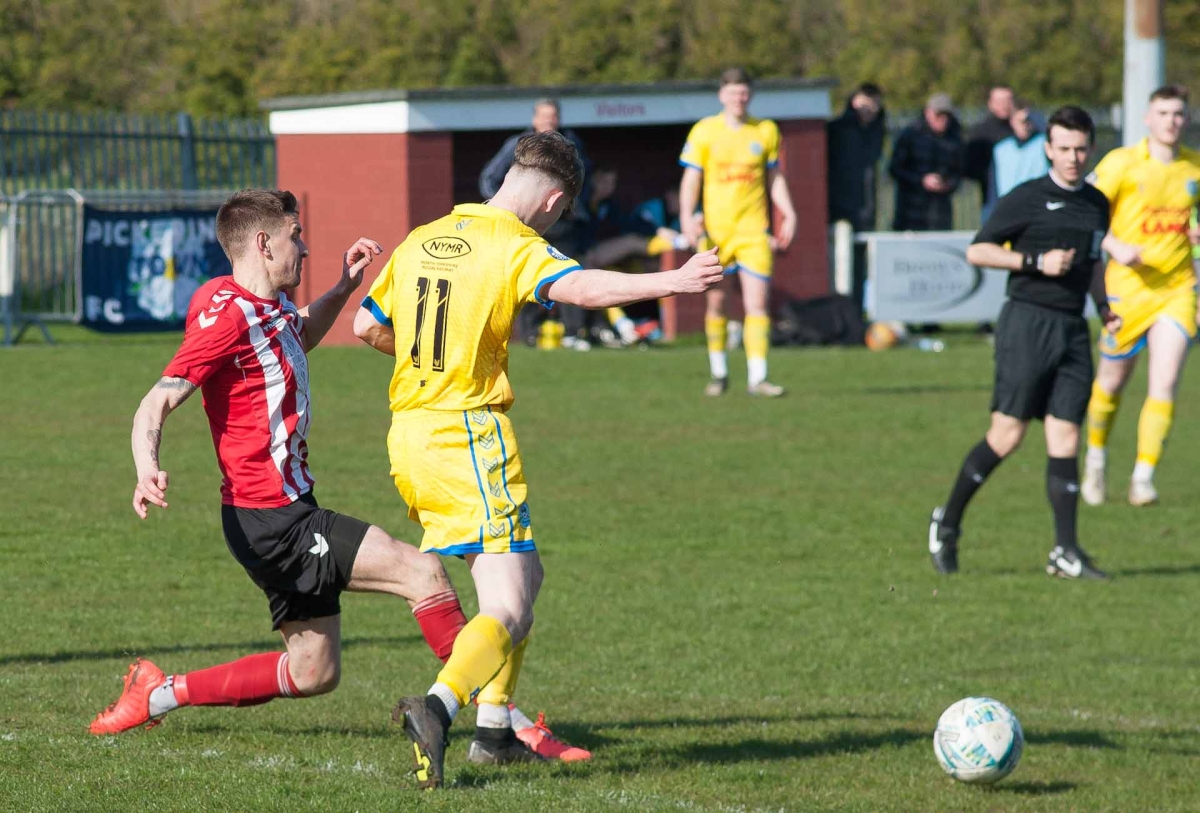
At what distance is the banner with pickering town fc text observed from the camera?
1792 centimetres

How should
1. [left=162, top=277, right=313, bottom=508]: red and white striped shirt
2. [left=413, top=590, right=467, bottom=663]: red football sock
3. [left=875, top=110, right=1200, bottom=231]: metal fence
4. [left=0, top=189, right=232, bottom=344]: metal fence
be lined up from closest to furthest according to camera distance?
[left=162, top=277, right=313, bottom=508]: red and white striped shirt < [left=413, top=590, right=467, bottom=663]: red football sock < [left=0, top=189, right=232, bottom=344]: metal fence < [left=875, top=110, right=1200, bottom=231]: metal fence

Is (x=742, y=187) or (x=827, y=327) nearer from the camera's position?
(x=742, y=187)

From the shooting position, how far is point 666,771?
19.0ft

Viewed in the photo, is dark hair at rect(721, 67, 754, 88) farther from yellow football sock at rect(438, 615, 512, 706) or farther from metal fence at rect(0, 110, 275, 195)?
yellow football sock at rect(438, 615, 512, 706)

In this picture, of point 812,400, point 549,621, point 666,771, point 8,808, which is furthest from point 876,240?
point 8,808

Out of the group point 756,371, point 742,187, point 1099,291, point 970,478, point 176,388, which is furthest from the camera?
point 756,371

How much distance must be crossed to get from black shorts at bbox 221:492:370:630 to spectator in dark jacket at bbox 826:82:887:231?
52.9ft

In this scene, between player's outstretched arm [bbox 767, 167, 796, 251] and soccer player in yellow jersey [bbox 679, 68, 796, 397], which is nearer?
player's outstretched arm [bbox 767, 167, 796, 251]

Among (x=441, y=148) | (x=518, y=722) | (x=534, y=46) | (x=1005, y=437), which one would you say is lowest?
(x=518, y=722)

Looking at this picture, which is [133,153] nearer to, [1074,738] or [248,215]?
[248,215]

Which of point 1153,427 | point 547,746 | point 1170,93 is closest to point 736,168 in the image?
point 1153,427

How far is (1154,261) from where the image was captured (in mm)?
10922

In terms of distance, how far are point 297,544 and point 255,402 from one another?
452 mm

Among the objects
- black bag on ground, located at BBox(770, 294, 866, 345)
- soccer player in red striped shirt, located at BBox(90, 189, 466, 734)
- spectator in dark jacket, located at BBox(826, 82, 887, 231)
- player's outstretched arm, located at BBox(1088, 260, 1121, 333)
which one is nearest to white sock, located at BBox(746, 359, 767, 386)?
black bag on ground, located at BBox(770, 294, 866, 345)
